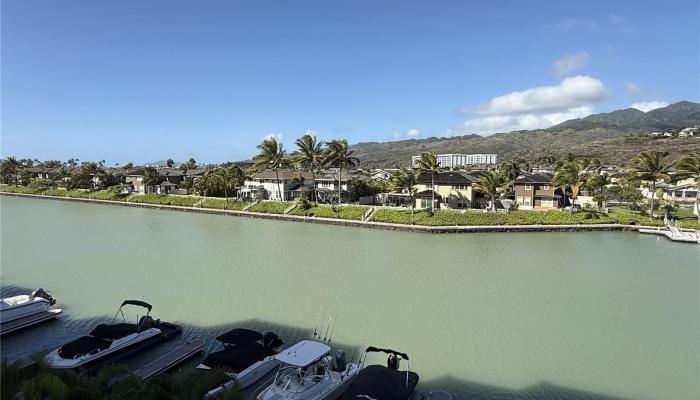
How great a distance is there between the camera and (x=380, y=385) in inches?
372

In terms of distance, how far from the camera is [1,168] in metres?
82.0

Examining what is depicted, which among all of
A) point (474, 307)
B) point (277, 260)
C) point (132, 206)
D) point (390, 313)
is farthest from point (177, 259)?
point (132, 206)

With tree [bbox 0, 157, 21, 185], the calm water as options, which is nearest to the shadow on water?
the calm water

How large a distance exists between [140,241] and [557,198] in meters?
43.3

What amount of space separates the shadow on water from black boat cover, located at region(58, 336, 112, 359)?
893 mm

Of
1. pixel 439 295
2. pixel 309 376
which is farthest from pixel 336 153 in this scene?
pixel 309 376

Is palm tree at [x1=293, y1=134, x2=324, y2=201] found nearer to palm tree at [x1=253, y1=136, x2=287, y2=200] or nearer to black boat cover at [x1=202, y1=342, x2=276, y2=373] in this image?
palm tree at [x1=253, y1=136, x2=287, y2=200]

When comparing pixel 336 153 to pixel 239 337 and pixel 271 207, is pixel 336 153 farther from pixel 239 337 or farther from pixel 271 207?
pixel 239 337

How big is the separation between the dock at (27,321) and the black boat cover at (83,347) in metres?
4.09

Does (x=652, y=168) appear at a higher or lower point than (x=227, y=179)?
higher

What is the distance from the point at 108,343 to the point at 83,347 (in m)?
0.65

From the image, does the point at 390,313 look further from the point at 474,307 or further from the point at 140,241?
the point at 140,241

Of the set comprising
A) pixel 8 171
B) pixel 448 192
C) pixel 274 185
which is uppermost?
pixel 8 171

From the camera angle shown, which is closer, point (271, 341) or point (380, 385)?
point (380, 385)
